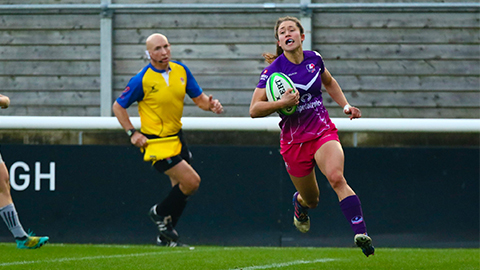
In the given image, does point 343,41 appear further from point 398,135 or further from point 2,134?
point 2,134

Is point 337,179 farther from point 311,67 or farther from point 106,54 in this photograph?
point 106,54

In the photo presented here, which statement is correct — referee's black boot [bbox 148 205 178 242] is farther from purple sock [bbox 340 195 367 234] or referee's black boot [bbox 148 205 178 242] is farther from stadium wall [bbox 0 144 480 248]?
purple sock [bbox 340 195 367 234]

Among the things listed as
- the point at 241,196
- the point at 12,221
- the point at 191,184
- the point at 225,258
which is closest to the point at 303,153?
the point at 225,258

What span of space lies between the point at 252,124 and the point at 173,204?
128 cm

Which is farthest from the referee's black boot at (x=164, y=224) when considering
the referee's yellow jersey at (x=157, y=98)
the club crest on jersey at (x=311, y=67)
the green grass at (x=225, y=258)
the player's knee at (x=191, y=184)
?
the club crest on jersey at (x=311, y=67)

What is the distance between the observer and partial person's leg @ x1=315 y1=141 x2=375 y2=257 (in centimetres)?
474

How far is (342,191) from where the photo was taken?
197 inches

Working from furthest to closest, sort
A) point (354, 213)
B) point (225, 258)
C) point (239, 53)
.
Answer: point (239, 53)
point (225, 258)
point (354, 213)

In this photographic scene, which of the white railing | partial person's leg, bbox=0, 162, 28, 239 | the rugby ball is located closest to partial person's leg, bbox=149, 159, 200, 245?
the white railing

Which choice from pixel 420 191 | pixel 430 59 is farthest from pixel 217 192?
pixel 430 59

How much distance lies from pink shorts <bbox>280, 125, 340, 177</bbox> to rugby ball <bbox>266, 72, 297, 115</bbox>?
1.01ft

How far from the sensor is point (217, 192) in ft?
25.8

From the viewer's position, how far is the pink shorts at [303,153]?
209 inches

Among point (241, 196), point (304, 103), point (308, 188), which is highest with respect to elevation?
point (304, 103)
